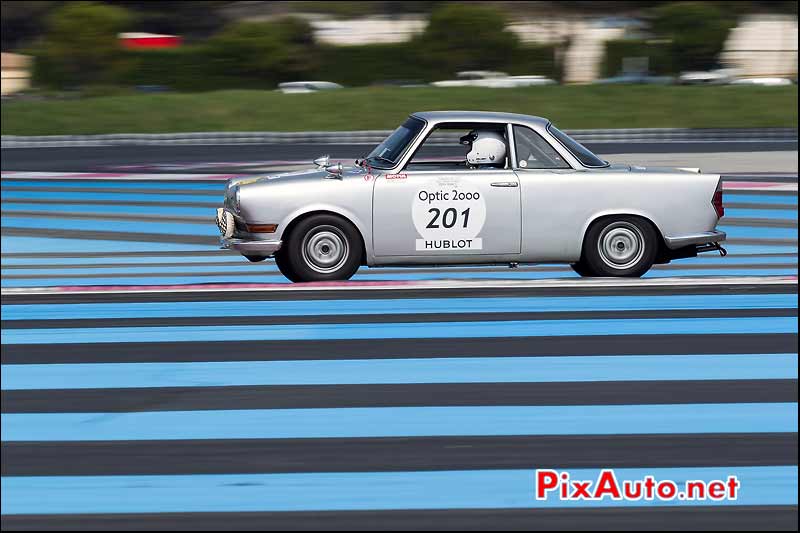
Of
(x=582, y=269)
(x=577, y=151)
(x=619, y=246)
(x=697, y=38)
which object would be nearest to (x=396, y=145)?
(x=577, y=151)

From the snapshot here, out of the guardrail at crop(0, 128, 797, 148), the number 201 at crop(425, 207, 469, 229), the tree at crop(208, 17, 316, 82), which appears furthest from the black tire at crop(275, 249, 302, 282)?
the tree at crop(208, 17, 316, 82)

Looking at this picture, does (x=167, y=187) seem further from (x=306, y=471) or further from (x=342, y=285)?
(x=306, y=471)

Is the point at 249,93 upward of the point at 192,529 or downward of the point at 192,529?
upward

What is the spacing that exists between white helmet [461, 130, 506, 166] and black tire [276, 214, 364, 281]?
3.87ft

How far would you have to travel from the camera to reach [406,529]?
422cm

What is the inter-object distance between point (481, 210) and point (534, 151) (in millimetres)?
720

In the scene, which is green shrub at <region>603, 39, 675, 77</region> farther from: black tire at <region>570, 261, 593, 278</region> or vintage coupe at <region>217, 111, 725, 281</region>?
vintage coupe at <region>217, 111, 725, 281</region>

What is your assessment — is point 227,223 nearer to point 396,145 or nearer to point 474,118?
point 396,145

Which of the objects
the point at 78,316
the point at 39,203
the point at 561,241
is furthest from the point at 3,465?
the point at 39,203

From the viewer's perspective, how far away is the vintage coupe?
9.13 meters

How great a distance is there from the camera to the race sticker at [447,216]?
9.13 m

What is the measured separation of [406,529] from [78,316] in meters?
4.63

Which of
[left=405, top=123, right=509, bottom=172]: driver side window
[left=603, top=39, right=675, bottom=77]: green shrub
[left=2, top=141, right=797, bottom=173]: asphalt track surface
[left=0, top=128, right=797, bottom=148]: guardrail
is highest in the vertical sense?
[left=603, top=39, right=675, bottom=77]: green shrub

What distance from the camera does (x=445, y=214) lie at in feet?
30.0
